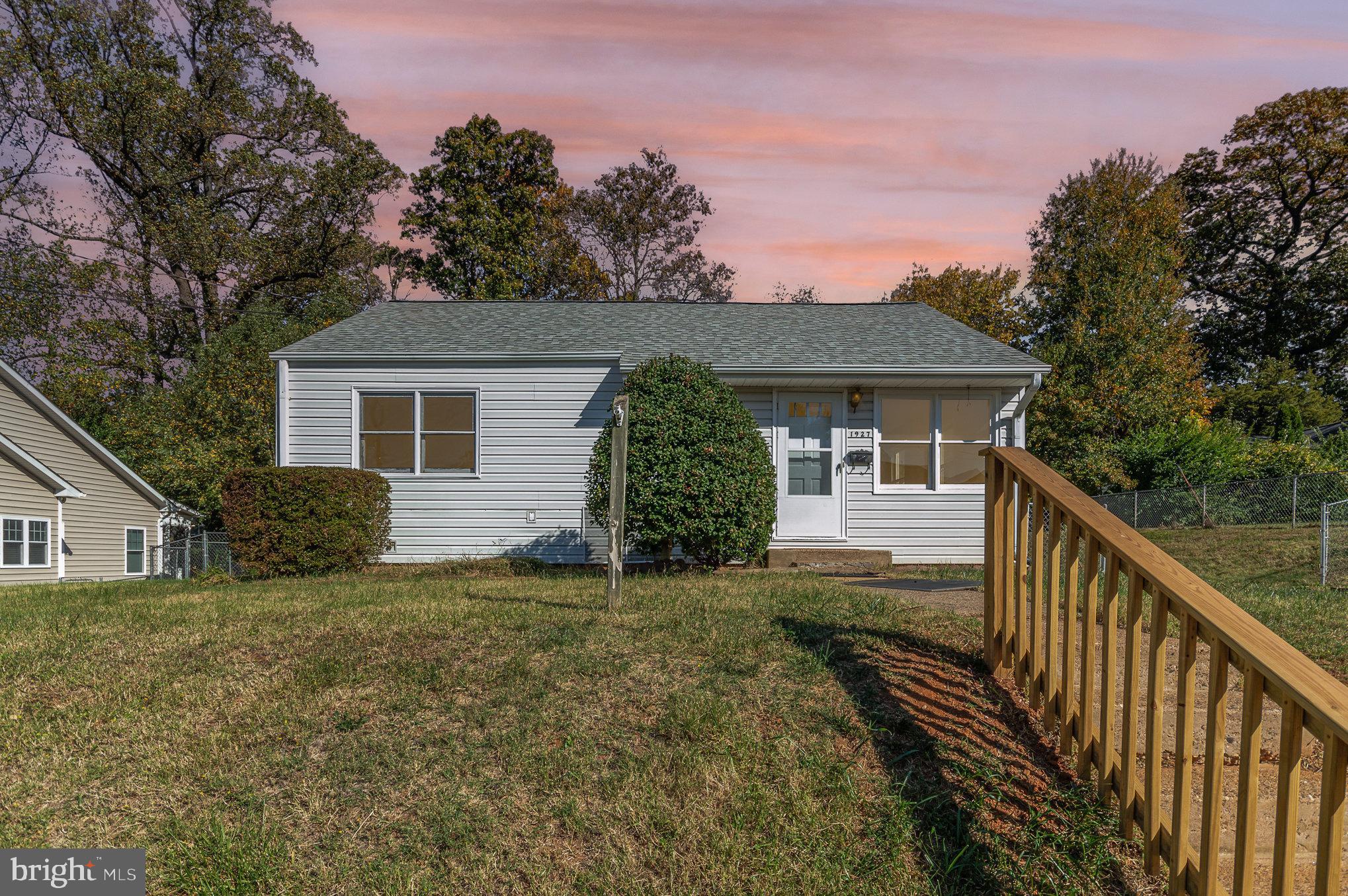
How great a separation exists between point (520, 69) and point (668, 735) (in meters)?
8.71

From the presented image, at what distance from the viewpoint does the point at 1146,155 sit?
29016mm

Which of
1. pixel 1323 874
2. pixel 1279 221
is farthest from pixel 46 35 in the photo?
pixel 1279 221

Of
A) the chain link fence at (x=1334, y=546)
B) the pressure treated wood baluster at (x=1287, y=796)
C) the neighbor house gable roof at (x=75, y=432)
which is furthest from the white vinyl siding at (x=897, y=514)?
the neighbor house gable roof at (x=75, y=432)

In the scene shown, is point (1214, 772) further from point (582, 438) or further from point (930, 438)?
point (582, 438)

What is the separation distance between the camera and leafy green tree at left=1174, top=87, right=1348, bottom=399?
3216 centimetres

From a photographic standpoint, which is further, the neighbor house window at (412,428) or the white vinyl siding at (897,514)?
the neighbor house window at (412,428)

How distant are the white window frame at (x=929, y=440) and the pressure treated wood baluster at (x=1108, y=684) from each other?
9.26m

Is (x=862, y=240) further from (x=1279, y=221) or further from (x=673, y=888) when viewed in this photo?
(x=1279, y=221)

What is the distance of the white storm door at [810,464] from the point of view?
12430mm

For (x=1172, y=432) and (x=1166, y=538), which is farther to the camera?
(x=1172, y=432)

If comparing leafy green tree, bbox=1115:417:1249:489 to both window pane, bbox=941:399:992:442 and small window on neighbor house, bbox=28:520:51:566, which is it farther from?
small window on neighbor house, bbox=28:520:51:566

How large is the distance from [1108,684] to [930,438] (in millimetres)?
9575

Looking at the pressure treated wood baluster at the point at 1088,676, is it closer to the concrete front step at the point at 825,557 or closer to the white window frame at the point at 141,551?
the concrete front step at the point at 825,557

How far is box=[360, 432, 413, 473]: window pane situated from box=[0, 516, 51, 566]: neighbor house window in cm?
1095
